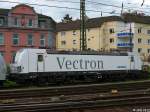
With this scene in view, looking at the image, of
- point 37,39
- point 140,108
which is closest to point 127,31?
point 37,39

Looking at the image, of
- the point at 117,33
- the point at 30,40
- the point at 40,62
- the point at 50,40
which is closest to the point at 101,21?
the point at 117,33

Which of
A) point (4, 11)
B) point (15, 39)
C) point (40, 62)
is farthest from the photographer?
point (15, 39)

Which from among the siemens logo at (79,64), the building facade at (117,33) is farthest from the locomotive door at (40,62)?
the building facade at (117,33)

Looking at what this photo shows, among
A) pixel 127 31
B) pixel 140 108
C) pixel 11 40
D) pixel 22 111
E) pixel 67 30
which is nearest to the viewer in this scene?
pixel 22 111

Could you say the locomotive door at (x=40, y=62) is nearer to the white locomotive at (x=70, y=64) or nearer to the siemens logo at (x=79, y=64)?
the white locomotive at (x=70, y=64)

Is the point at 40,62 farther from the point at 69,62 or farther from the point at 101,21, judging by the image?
the point at 101,21

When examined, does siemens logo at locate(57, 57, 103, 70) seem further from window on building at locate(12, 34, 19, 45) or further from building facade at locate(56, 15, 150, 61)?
building facade at locate(56, 15, 150, 61)

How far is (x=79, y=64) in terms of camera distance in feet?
128

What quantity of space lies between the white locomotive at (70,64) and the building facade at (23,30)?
22349 mm

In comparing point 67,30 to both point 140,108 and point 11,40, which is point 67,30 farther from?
point 140,108

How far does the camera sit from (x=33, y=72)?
116 ft

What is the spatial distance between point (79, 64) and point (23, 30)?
27.3 meters

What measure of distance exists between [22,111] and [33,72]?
66.9 ft

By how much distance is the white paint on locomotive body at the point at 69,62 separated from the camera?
35.4 m
